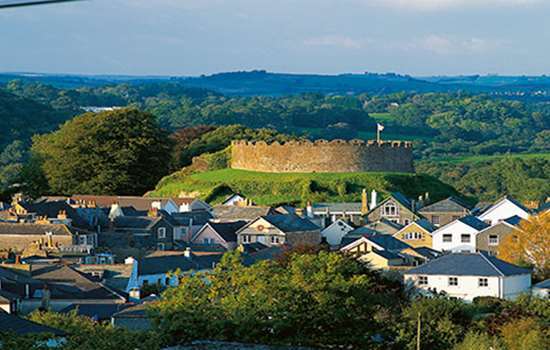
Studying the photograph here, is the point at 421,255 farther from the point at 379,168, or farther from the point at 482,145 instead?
the point at 482,145

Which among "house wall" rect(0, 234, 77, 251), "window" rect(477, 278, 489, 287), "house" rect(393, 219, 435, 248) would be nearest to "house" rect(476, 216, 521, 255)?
"house" rect(393, 219, 435, 248)

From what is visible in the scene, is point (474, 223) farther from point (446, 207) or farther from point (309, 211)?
point (309, 211)

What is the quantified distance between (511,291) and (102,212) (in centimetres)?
1808

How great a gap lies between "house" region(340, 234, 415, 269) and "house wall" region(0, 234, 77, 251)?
7.71m

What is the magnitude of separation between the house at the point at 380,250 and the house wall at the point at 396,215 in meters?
7.59

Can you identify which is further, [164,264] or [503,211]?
[503,211]

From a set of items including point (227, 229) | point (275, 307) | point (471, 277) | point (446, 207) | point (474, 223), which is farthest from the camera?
point (446, 207)

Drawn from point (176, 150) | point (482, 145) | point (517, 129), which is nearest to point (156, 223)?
point (176, 150)

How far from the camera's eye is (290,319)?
85.3ft

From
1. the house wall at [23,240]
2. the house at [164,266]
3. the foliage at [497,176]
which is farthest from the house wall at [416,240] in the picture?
the foliage at [497,176]

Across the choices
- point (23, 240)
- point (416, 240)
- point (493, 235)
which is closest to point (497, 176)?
point (416, 240)

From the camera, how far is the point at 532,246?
38719mm

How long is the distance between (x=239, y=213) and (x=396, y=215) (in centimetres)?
544

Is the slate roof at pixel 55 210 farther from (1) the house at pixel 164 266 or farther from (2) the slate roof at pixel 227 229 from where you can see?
(1) the house at pixel 164 266
